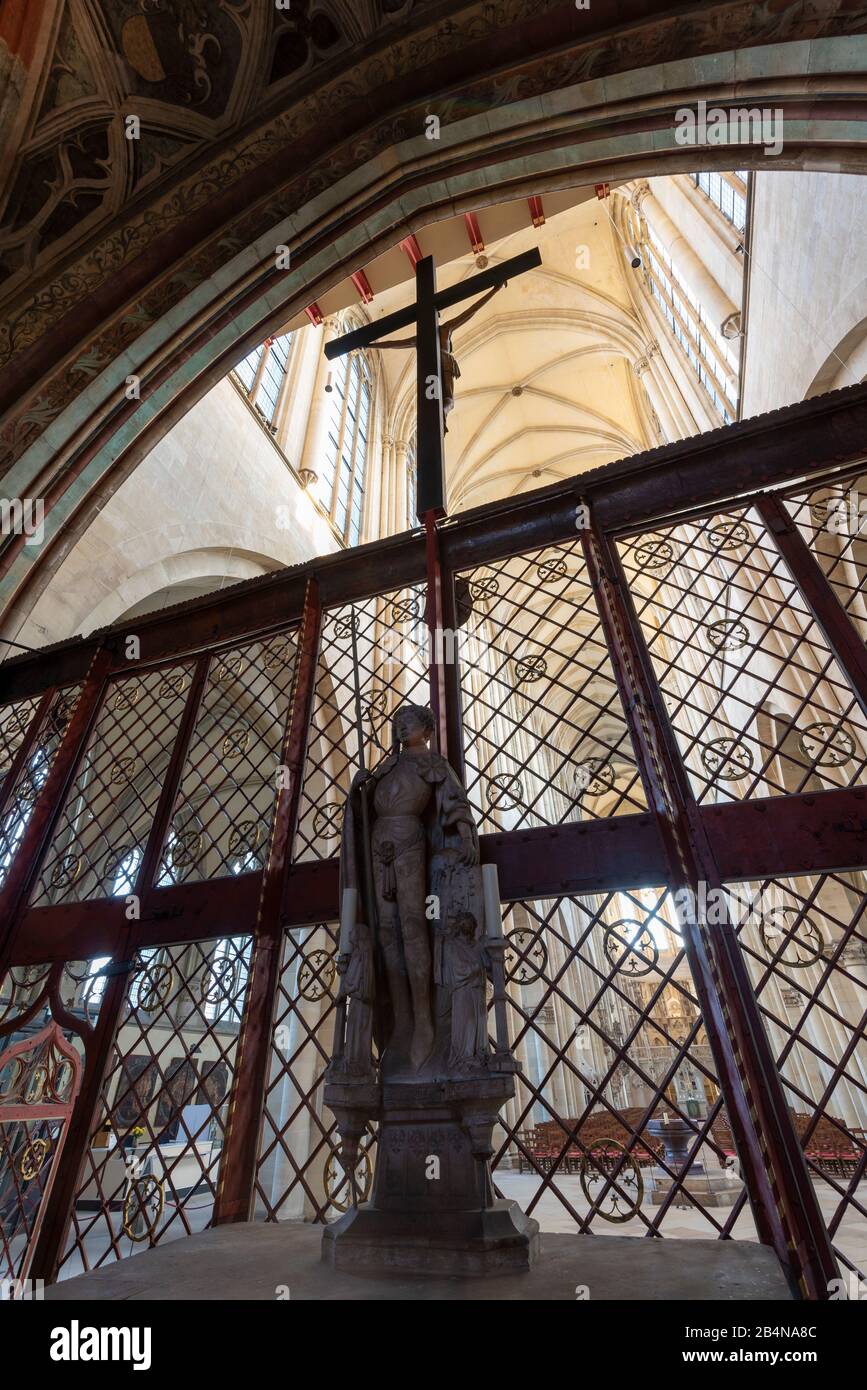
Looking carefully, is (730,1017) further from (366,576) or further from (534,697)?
(534,697)

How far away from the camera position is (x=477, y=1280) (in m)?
1.63

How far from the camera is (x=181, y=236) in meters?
5.42

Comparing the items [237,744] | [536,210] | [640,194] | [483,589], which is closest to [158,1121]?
[237,744]

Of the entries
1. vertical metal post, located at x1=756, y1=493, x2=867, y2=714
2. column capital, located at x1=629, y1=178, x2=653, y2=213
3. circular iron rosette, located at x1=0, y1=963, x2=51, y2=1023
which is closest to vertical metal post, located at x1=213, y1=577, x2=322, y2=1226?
circular iron rosette, located at x1=0, y1=963, x2=51, y2=1023

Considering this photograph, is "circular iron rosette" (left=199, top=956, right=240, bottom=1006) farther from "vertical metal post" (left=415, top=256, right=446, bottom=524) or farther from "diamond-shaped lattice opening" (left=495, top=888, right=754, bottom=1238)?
"vertical metal post" (left=415, top=256, right=446, bottom=524)

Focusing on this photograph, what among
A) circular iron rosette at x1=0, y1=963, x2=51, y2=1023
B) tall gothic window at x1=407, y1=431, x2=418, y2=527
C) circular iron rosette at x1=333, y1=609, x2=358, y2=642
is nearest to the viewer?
circular iron rosette at x1=0, y1=963, x2=51, y2=1023

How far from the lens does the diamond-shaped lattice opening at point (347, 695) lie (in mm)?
4188

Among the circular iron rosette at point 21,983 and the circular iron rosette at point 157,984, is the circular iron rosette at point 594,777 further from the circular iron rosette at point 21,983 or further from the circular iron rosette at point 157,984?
the circular iron rosette at point 21,983

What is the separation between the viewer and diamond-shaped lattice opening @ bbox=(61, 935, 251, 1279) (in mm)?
2926

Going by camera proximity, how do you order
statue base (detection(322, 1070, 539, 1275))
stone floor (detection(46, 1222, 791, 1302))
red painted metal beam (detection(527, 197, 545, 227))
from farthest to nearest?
red painted metal beam (detection(527, 197, 545, 227)) < statue base (detection(322, 1070, 539, 1275)) < stone floor (detection(46, 1222, 791, 1302))

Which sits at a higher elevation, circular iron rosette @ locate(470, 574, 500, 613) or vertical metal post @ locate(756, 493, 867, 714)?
circular iron rosette @ locate(470, 574, 500, 613)

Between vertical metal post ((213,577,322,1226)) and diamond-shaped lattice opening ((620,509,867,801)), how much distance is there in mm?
2062
